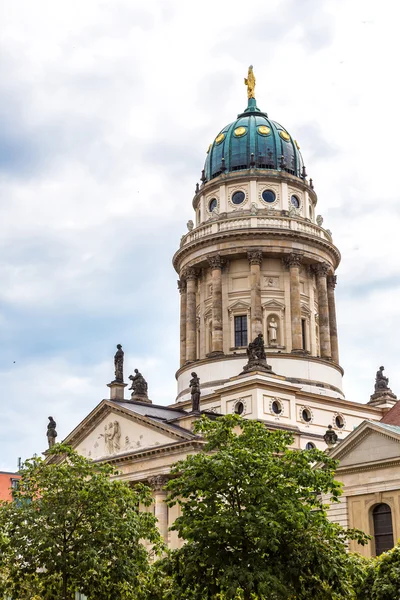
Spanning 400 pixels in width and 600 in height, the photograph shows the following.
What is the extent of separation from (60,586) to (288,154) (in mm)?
46822

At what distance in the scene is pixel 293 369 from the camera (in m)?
60.7

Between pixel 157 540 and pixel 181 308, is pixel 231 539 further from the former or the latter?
pixel 181 308

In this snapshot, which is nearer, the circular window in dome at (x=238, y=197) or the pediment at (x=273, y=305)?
the pediment at (x=273, y=305)

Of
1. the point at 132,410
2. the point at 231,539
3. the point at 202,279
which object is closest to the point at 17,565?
the point at 231,539

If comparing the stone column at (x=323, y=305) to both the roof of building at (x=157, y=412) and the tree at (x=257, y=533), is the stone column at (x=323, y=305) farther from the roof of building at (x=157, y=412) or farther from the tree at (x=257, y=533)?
the tree at (x=257, y=533)

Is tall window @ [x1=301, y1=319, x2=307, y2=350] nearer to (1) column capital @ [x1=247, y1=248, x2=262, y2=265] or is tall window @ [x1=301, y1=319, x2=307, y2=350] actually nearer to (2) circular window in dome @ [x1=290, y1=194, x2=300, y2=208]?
(1) column capital @ [x1=247, y1=248, x2=262, y2=265]

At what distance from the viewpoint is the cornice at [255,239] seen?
210ft

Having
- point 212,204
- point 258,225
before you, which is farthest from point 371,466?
point 212,204

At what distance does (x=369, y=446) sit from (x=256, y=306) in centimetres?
2480

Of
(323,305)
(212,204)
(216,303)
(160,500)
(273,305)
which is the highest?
(212,204)

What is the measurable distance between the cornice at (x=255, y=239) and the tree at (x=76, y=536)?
119ft

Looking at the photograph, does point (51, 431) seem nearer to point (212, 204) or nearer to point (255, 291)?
point (255, 291)

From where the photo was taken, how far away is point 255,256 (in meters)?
63.6

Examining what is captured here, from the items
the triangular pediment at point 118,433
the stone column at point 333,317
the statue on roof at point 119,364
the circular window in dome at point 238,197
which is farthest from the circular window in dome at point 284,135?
the triangular pediment at point 118,433
